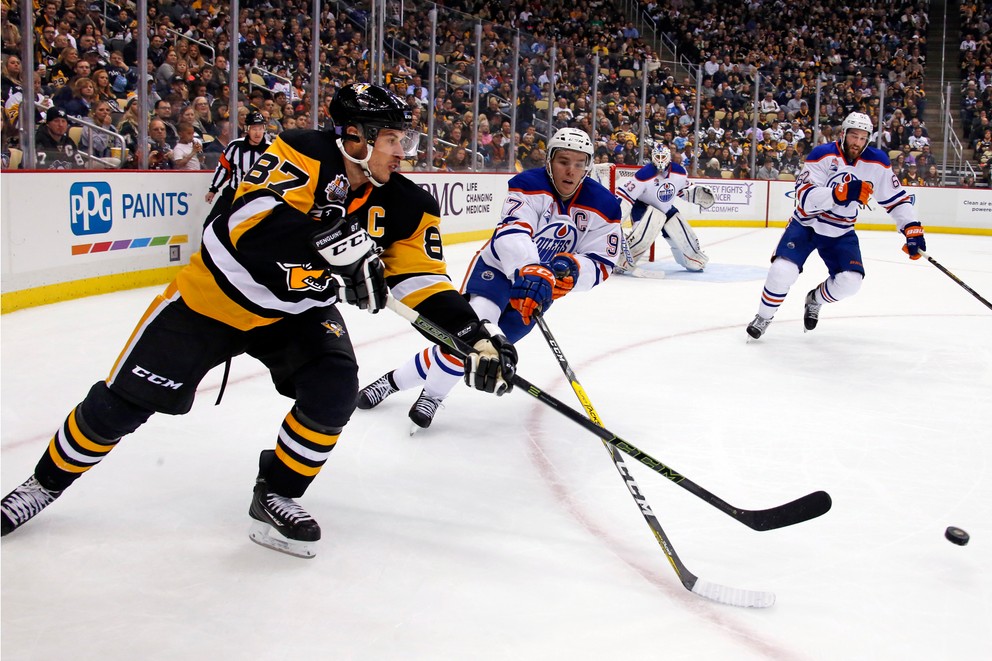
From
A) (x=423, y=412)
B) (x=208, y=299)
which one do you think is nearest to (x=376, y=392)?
(x=423, y=412)

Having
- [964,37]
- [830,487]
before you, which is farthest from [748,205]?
[830,487]

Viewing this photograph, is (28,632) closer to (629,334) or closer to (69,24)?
(629,334)

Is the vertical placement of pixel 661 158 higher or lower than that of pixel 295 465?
higher

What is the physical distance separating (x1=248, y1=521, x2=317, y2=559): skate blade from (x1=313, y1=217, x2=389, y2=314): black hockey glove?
1.96ft

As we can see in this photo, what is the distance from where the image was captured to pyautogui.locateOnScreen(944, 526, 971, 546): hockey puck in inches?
91.3

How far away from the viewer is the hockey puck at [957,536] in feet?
7.61

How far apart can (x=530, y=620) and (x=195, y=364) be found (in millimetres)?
960

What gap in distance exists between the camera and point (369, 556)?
2.24 meters

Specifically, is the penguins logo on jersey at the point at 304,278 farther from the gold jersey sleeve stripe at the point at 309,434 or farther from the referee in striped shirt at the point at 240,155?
the referee in striped shirt at the point at 240,155

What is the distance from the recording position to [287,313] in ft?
7.29

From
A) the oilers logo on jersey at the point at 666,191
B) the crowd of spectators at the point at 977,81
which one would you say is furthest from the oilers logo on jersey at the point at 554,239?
the crowd of spectators at the point at 977,81

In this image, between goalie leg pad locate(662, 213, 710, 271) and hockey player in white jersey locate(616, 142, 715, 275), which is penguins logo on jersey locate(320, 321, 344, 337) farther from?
goalie leg pad locate(662, 213, 710, 271)

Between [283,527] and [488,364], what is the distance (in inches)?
25.0

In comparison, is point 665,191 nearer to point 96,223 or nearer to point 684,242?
point 684,242
